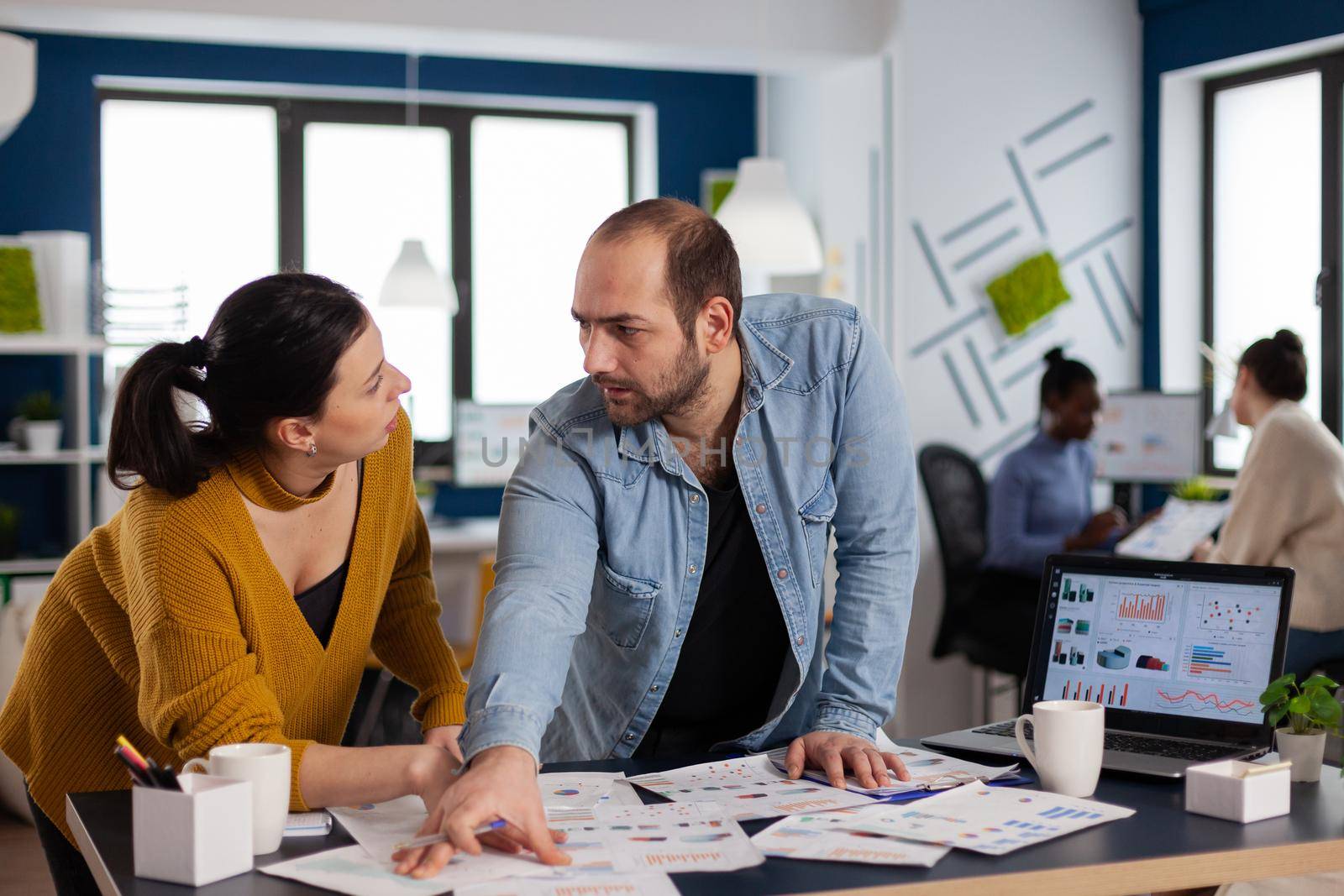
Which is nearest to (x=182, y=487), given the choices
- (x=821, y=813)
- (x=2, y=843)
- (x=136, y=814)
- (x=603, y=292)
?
(x=136, y=814)

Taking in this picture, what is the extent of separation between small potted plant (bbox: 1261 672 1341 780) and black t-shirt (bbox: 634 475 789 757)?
2.06 ft

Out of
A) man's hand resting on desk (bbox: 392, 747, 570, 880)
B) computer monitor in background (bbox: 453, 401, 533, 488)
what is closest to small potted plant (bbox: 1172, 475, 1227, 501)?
computer monitor in background (bbox: 453, 401, 533, 488)

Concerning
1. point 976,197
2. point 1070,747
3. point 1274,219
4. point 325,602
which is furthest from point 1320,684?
point 1274,219

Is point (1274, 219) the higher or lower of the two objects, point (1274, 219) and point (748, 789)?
the higher

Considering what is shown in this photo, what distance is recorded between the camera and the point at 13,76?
4.61m

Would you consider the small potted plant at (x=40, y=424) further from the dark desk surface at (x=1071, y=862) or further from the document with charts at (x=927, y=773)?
the document with charts at (x=927, y=773)

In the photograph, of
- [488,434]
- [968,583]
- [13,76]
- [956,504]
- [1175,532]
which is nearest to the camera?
[1175,532]

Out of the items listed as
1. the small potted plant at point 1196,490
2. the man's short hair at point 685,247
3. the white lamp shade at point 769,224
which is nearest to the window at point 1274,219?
the small potted plant at point 1196,490

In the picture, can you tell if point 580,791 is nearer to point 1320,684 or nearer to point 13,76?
point 1320,684

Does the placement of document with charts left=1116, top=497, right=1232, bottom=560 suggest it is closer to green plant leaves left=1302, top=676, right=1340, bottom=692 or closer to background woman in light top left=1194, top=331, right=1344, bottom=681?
background woman in light top left=1194, top=331, right=1344, bottom=681

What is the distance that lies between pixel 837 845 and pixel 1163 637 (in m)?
0.67

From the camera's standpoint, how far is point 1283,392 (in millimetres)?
3904

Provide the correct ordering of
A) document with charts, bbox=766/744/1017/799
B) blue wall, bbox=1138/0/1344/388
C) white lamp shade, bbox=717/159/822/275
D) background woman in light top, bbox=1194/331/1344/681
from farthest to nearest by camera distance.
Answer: white lamp shade, bbox=717/159/822/275 → blue wall, bbox=1138/0/1344/388 → background woman in light top, bbox=1194/331/1344/681 → document with charts, bbox=766/744/1017/799

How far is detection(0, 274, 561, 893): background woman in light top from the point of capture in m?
1.60
